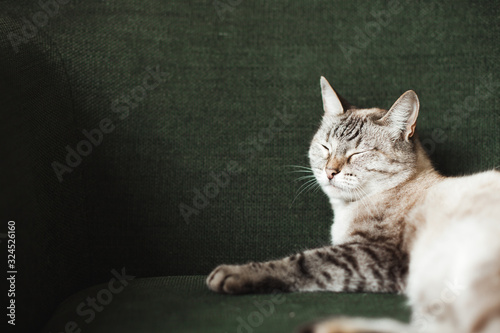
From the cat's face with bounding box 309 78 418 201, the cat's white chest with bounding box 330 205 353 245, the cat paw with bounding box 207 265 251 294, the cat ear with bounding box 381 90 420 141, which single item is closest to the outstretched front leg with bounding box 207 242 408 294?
the cat paw with bounding box 207 265 251 294

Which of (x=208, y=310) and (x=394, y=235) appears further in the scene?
(x=394, y=235)

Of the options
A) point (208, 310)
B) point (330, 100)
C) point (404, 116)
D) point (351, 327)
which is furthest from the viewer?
point (330, 100)

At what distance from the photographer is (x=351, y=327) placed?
3.11 feet

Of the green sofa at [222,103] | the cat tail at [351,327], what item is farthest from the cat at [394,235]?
the green sofa at [222,103]

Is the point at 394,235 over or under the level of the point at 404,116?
under

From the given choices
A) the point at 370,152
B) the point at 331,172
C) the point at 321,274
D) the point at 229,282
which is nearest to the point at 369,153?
the point at 370,152

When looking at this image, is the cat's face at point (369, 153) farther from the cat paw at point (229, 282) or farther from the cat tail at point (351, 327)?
the cat tail at point (351, 327)

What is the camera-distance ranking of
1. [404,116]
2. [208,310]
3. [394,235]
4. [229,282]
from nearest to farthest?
[208,310]
[229,282]
[394,235]
[404,116]

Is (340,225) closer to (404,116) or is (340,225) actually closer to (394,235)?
(394,235)

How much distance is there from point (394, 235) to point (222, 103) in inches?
30.9

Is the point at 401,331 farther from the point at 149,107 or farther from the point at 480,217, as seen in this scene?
the point at 149,107

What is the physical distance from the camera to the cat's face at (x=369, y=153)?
163 cm

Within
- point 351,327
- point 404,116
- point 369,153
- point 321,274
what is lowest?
point 321,274

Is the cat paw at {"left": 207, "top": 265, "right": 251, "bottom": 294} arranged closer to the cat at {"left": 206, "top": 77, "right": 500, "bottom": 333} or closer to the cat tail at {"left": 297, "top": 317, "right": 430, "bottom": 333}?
the cat at {"left": 206, "top": 77, "right": 500, "bottom": 333}
